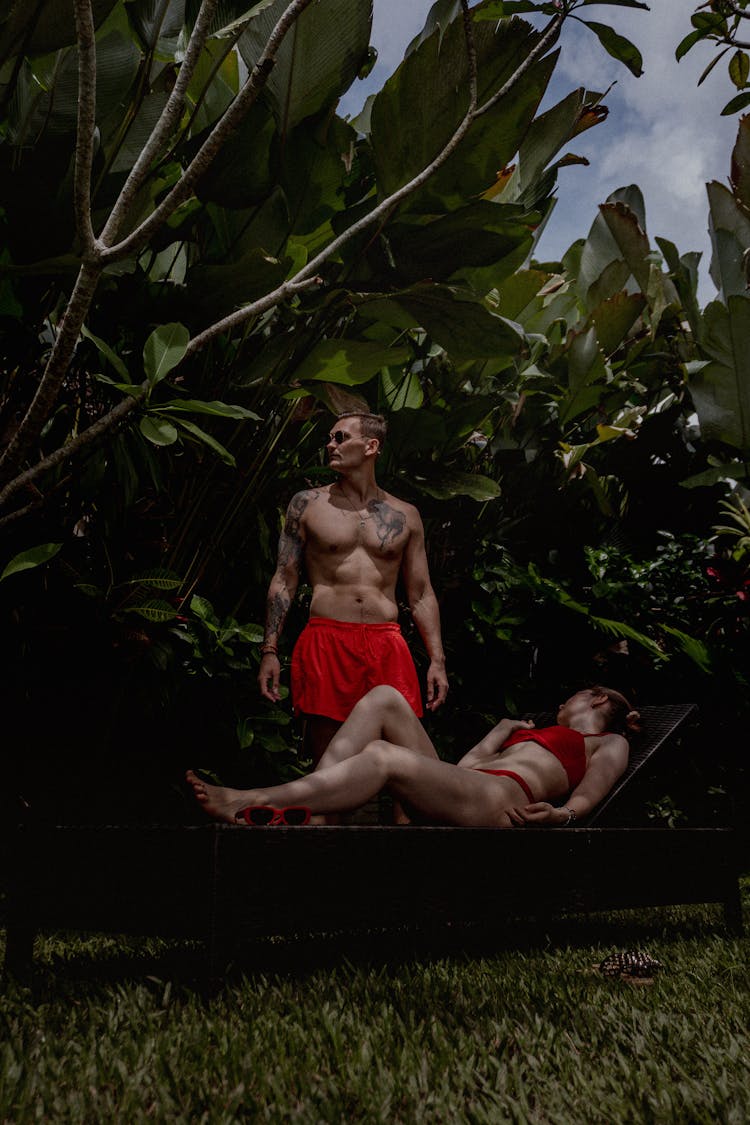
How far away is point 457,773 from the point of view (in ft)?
9.50

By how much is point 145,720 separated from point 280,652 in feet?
2.57

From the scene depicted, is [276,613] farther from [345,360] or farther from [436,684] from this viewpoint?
[345,360]

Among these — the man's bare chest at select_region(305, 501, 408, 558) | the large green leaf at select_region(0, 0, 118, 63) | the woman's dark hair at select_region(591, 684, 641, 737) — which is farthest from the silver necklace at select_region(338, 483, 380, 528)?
the large green leaf at select_region(0, 0, 118, 63)

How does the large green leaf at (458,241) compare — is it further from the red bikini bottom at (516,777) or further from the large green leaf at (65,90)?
the red bikini bottom at (516,777)

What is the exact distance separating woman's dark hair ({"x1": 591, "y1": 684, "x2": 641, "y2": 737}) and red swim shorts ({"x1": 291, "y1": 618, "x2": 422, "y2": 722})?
2.74ft

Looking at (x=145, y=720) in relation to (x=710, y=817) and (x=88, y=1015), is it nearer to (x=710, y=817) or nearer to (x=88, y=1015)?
(x=88, y=1015)

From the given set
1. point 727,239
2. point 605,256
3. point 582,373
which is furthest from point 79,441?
point 605,256

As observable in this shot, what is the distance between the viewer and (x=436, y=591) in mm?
4984

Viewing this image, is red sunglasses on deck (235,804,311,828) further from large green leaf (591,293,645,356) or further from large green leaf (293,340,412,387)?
large green leaf (591,293,645,356)

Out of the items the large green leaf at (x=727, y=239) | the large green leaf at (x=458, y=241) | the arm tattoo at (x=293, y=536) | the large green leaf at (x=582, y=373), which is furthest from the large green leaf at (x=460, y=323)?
the large green leaf at (x=727, y=239)

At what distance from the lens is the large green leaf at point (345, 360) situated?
3418 mm

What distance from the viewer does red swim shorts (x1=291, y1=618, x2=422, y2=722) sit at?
3480 mm

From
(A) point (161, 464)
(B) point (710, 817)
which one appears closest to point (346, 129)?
(A) point (161, 464)

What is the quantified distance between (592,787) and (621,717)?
536 mm
